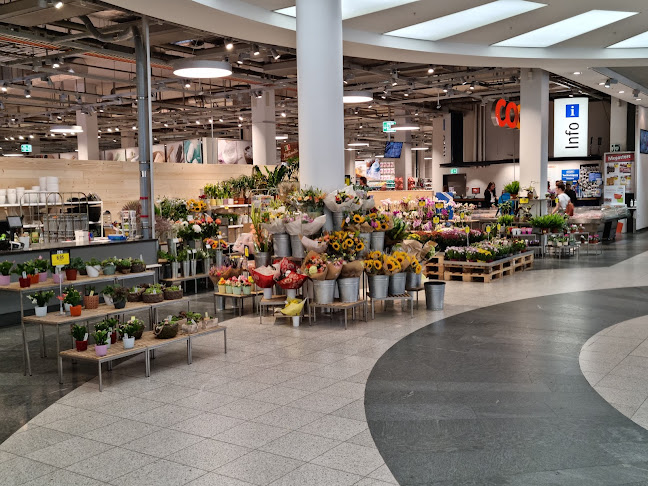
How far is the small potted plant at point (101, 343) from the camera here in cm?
570

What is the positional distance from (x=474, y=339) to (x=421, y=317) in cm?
137

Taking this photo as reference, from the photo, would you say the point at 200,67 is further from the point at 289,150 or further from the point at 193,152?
the point at 193,152

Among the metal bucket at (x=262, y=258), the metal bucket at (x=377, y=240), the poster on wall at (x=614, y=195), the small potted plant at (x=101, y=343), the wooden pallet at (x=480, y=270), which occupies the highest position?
the poster on wall at (x=614, y=195)

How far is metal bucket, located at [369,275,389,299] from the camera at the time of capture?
28.3ft

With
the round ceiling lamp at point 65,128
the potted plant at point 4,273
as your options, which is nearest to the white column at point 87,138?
the round ceiling lamp at point 65,128

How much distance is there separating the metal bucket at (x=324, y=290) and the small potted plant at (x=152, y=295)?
2.04 meters

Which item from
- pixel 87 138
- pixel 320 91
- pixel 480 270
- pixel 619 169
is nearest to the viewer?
pixel 320 91

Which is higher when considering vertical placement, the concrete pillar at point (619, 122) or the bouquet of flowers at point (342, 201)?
the concrete pillar at point (619, 122)

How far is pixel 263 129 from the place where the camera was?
61.4ft

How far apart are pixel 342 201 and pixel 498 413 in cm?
429

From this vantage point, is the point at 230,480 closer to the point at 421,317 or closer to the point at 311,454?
the point at 311,454

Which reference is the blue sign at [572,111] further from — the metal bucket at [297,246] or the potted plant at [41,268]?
the potted plant at [41,268]

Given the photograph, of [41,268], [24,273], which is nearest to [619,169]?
[41,268]

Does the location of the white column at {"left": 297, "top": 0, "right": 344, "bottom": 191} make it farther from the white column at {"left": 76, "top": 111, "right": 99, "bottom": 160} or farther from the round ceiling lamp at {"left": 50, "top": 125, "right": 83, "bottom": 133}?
the white column at {"left": 76, "top": 111, "right": 99, "bottom": 160}
